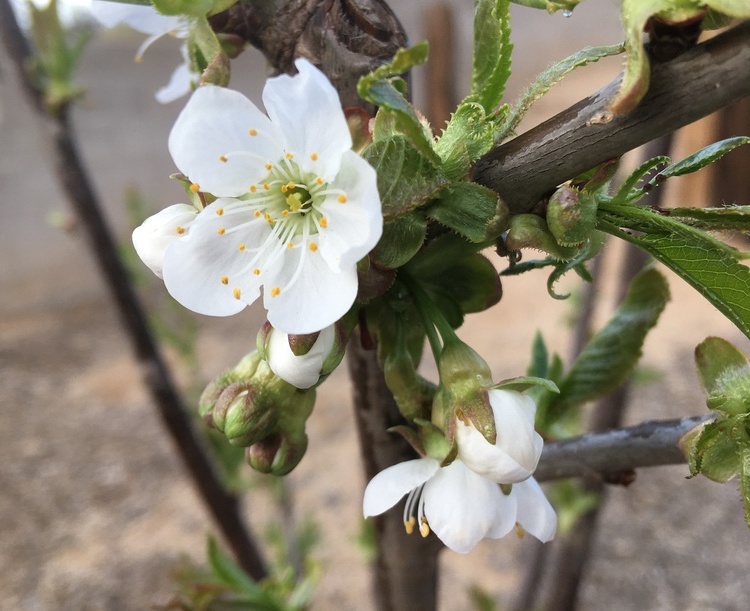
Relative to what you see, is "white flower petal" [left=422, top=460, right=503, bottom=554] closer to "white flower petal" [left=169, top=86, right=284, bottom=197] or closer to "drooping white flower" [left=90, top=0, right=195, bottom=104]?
"white flower petal" [left=169, top=86, right=284, bottom=197]

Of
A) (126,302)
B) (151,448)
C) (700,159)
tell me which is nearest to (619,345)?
(700,159)

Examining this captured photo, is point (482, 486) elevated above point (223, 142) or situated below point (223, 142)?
below

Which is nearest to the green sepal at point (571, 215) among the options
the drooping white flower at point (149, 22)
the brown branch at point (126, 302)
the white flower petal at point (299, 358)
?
the white flower petal at point (299, 358)

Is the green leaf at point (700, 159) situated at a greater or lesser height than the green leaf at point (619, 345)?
greater

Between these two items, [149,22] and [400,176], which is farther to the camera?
[149,22]

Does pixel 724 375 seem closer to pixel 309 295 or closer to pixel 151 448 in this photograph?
pixel 309 295

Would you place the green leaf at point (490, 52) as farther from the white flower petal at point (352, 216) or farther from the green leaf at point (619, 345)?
the green leaf at point (619, 345)

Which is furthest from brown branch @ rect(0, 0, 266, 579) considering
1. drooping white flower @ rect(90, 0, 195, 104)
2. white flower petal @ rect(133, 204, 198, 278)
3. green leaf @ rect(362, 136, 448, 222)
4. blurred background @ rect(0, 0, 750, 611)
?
green leaf @ rect(362, 136, 448, 222)
